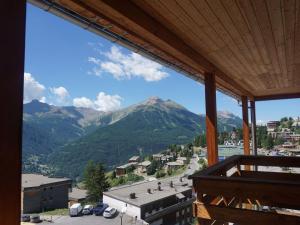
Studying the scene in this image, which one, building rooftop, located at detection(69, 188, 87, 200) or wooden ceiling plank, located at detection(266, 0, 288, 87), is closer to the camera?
wooden ceiling plank, located at detection(266, 0, 288, 87)

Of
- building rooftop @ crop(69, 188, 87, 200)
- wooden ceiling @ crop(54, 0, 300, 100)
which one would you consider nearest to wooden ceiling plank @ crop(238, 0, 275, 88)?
wooden ceiling @ crop(54, 0, 300, 100)

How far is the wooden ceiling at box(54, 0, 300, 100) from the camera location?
242 cm

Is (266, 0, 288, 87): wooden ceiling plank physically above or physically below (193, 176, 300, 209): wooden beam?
above

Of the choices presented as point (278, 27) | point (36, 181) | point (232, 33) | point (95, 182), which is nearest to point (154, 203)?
point (36, 181)

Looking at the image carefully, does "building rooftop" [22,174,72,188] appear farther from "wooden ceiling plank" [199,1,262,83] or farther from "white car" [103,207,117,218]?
"wooden ceiling plank" [199,1,262,83]

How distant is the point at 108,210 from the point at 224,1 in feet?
78.5

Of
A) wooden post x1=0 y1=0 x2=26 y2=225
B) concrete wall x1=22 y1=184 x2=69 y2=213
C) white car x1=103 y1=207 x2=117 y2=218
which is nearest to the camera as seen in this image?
wooden post x1=0 y1=0 x2=26 y2=225

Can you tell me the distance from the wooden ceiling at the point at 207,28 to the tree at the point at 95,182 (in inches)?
1682

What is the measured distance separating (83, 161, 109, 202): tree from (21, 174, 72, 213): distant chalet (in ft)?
17.0

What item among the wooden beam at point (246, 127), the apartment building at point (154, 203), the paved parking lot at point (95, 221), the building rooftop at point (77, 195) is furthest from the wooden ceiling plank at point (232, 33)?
the building rooftop at point (77, 195)

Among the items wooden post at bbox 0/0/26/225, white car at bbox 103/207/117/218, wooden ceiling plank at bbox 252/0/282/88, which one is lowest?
white car at bbox 103/207/117/218

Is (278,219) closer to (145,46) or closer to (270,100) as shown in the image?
(145,46)

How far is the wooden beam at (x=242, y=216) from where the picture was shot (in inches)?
74.8

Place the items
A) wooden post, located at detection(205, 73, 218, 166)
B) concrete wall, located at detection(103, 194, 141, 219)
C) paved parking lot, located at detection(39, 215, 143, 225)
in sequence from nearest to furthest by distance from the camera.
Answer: wooden post, located at detection(205, 73, 218, 166), paved parking lot, located at detection(39, 215, 143, 225), concrete wall, located at detection(103, 194, 141, 219)
